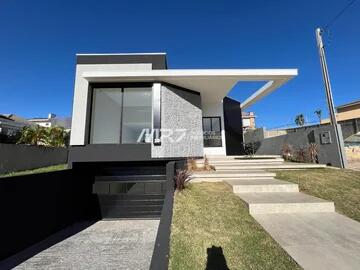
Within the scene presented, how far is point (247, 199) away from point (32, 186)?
5210 mm

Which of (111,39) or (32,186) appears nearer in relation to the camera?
(32,186)

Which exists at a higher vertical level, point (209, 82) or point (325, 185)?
point (209, 82)

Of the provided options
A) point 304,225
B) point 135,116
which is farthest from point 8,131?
point 304,225

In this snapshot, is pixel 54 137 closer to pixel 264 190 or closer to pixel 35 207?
pixel 35 207

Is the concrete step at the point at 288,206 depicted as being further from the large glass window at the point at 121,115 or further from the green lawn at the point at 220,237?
the large glass window at the point at 121,115

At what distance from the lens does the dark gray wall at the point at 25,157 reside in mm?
9406

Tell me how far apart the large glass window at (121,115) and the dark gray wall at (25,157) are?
5086 millimetres

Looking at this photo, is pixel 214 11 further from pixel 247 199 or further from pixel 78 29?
pixel 247 199

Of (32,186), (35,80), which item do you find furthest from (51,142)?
(32,186)

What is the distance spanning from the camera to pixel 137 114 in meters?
8.11

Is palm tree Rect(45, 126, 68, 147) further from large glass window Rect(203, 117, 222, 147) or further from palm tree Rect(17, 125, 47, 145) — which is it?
large glass window Rect(203, 117, 222, 147)

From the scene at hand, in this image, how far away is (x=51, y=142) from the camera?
14656 mm

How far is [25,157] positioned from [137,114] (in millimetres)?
7298

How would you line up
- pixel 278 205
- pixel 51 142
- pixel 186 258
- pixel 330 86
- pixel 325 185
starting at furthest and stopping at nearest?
pixel 51 142, pixel 330 86, pixel 325 185, pixel 278 205, pixel 186 258
